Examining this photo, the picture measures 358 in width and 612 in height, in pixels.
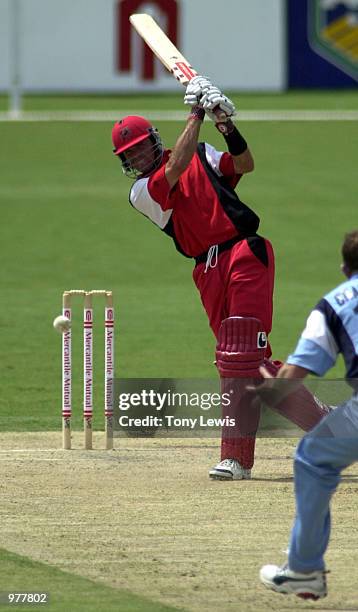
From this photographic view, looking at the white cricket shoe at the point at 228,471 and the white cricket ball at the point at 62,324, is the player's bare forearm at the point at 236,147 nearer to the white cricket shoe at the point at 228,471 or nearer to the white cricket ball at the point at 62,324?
the white cricket ball at the point at 62,324

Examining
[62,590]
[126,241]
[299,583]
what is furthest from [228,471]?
[126,241]

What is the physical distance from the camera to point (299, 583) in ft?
20.0

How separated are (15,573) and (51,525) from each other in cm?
92

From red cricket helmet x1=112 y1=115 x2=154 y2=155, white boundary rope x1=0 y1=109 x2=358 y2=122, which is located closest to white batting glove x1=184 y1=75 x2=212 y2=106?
red cricket helmet x1=112 y1=115 x2=154 y2=155

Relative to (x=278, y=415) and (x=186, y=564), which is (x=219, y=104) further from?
(x=186, y=564)

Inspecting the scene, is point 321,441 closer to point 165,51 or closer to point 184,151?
point 184,151

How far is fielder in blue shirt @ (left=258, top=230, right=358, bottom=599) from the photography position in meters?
5.90

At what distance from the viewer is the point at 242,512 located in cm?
784

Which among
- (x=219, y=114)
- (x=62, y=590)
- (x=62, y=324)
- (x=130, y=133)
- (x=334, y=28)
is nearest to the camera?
(x=62, y=590)

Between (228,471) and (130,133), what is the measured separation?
1989mm

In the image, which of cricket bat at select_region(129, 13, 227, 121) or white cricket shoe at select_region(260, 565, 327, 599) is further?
cricket bat at select_region(129, 13, 227, 121)

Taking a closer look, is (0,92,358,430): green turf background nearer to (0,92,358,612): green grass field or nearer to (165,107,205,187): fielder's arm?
(0,92,358,612): green grass field

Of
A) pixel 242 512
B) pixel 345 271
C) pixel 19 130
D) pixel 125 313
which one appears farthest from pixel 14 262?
pixel 345 271

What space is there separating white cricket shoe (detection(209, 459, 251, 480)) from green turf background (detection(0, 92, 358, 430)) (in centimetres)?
205
